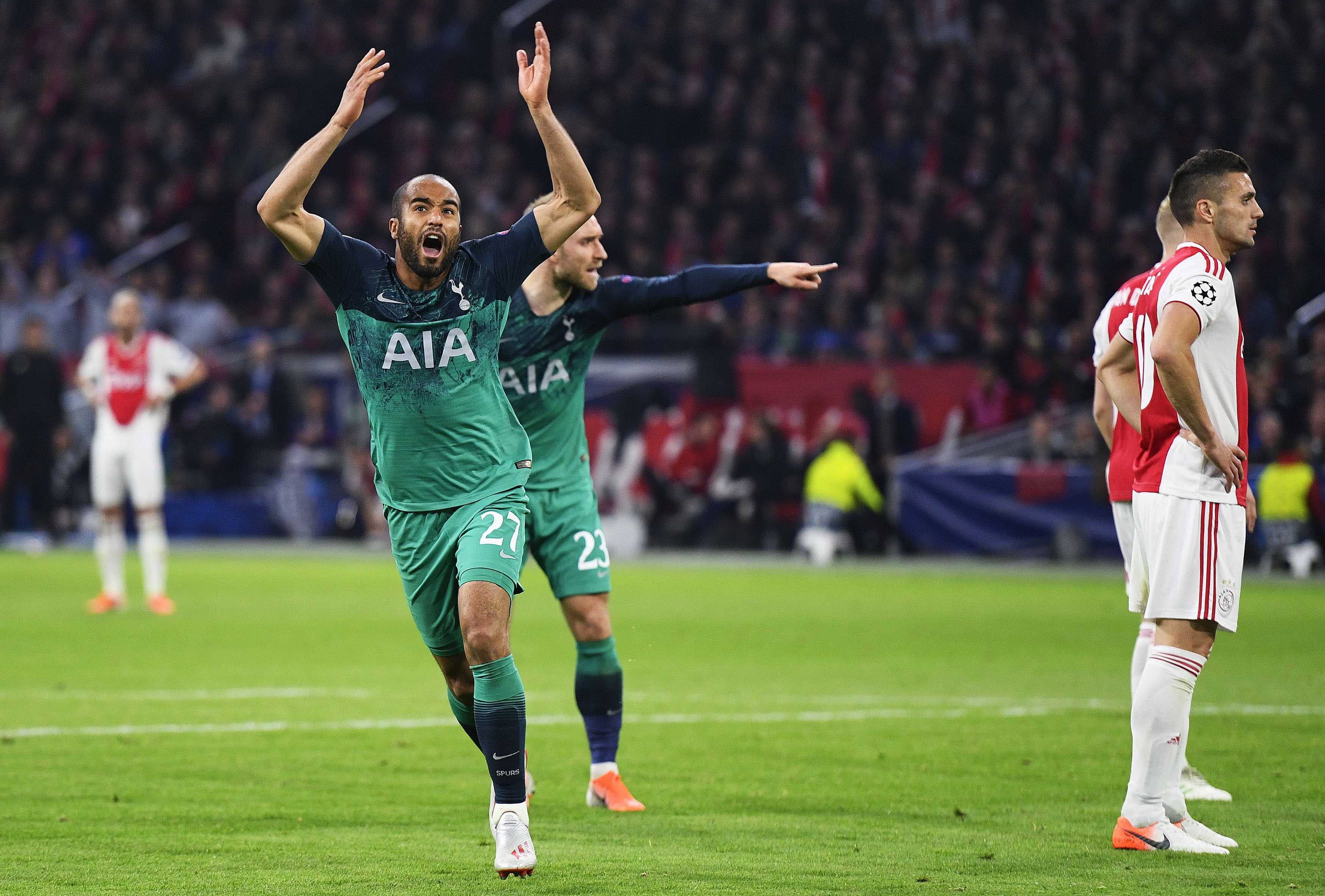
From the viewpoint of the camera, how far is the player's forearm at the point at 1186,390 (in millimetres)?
6074

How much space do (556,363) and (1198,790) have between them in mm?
3161

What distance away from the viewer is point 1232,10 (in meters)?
26.2

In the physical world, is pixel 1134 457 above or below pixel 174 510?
above

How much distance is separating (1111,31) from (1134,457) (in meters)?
20.9

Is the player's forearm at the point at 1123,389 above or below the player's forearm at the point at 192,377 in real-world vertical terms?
above

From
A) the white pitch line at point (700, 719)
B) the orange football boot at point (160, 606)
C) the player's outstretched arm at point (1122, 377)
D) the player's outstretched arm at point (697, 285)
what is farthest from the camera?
the orange football boot at point (160, 606)

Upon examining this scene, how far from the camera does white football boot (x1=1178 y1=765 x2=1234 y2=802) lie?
288 inches

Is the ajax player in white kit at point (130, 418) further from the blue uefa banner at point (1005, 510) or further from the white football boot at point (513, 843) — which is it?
the white football boot at point (513, 843)

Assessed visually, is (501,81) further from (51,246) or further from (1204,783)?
(1204,783)

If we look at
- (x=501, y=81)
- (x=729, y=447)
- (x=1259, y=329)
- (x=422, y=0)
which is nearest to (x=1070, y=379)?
(x=1259, y=329)

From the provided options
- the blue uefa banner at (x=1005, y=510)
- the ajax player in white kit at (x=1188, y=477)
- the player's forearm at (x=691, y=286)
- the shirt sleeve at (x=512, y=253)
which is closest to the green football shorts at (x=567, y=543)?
the player's forearm at (x=691, y=286)

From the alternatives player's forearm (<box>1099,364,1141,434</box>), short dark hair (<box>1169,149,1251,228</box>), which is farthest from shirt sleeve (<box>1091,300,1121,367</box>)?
short dark hair (<box>1169,149,1251,228</box>)

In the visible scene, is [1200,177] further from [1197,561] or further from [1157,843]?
[1157,843]

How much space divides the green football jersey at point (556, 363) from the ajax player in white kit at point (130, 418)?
863 cm
